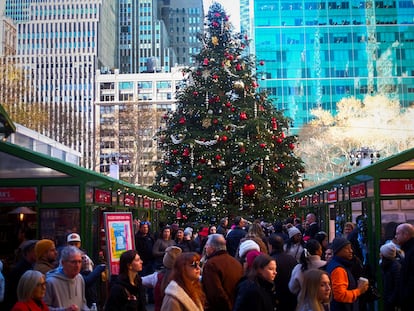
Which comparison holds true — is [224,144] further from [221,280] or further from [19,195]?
[221,280]

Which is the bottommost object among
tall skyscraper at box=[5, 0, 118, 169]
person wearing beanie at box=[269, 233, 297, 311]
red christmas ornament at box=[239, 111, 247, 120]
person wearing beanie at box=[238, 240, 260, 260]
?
person wearing beanie at box=[269, 233, 297, 311]

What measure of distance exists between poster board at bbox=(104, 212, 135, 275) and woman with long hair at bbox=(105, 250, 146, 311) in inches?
99.3

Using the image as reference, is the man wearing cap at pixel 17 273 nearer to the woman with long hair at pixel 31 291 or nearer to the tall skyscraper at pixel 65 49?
the woman with long hair at pixel 31 291

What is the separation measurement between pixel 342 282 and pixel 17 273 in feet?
11.8

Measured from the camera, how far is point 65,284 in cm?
618

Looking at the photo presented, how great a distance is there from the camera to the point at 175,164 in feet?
86.6

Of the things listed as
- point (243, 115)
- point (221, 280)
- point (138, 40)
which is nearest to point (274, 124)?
point (243, 115)

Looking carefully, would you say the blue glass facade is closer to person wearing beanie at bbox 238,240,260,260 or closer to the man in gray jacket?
person wearing beanie at bbox 238,240,260,260

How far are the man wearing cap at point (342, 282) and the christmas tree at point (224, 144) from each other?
17567 mm

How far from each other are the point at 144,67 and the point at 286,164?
472 feet

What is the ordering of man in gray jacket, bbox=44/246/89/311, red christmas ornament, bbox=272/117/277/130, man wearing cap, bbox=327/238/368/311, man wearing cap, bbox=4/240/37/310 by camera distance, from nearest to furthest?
1. man in gray jacket, bbox=44/246/89/311
2. man wearing cap, bbox=327/238/368/311
3. man wearing cap, bbox=4/240/37/310
4. red christmas ornament, bbox=272/117/277/130

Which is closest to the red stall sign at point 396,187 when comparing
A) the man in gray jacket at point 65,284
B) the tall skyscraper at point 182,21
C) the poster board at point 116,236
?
the poster board at point 116,236

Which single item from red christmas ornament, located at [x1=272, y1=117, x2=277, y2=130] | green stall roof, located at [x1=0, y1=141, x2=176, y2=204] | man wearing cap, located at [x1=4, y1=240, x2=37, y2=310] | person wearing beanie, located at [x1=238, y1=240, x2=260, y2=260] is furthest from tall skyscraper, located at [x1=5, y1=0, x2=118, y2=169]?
person wearing beanie, located at [x1=238, y1=240, x2=260, y2=260]

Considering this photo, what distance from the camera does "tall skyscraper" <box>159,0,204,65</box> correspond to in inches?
7564
